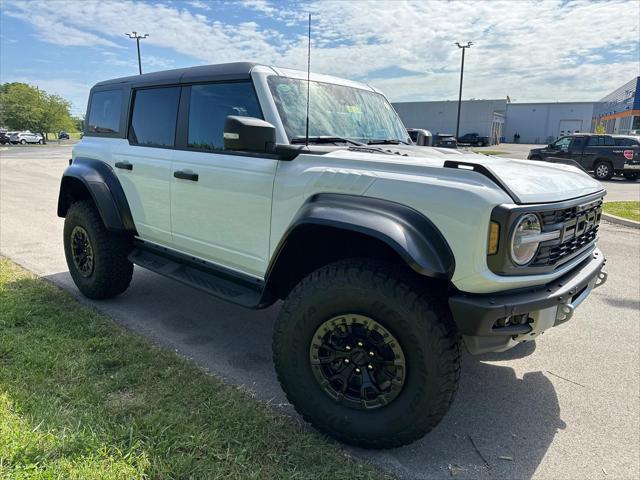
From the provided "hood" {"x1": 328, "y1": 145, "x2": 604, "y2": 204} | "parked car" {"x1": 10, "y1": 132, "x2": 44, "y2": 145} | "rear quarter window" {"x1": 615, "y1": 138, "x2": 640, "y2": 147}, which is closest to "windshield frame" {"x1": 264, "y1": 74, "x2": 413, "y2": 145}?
"hood" {"x1": 328, "y1": 145, "x2": 604, "y2": 204}

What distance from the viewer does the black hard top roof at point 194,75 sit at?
3227 millimetres

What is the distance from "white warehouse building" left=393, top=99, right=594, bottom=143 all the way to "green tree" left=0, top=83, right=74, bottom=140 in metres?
44.7

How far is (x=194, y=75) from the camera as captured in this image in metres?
3.55

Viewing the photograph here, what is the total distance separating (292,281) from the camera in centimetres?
302

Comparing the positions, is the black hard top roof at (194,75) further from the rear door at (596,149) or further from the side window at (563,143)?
the side window at (563,143)

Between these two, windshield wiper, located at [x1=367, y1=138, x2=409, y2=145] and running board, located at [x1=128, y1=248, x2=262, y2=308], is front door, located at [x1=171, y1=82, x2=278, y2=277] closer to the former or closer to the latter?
running board, located at [x1=128, y1=248, x2=262, y2=308]

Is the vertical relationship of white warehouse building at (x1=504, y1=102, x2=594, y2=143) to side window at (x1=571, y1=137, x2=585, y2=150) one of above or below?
above

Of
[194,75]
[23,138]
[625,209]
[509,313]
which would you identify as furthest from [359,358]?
[23,138]

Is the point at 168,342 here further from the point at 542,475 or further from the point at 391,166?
the point at 542,475

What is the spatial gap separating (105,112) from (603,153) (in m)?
17.4

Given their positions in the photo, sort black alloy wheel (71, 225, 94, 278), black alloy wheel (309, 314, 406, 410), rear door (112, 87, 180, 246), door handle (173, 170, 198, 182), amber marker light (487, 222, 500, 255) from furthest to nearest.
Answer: black alloy wheel (71, 225, 94, 278) → rear door (112, 87, 180, 246) → door handle (173, 170, 198, 182) → black alloy wheel (309, 314, 406, 410) → amber marker light (487, 222, 500, 255)

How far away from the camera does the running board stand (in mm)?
3100

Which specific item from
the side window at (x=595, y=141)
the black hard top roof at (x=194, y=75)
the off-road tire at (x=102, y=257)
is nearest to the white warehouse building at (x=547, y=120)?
the side window at (x=595, y=141)

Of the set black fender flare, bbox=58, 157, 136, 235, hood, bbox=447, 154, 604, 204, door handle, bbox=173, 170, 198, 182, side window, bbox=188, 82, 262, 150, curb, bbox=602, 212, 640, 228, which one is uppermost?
side window, bbox=188, 82, 262, 150
